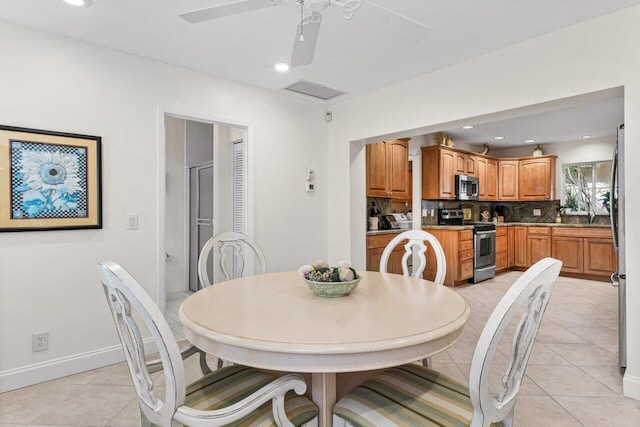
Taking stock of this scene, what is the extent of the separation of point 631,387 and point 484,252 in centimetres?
377

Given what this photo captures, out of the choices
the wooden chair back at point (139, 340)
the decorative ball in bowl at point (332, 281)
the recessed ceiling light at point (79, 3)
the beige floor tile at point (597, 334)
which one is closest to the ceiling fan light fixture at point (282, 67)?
the recessed ceiling light at point (79, 3)

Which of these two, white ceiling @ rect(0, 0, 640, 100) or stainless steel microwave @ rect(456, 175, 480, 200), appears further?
stainless steel microwave @ rect(456, 175, 480, 200)

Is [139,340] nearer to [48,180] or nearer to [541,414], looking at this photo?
[48,180]

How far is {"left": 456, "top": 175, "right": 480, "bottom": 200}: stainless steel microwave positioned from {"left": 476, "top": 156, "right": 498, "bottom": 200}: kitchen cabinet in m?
0.27

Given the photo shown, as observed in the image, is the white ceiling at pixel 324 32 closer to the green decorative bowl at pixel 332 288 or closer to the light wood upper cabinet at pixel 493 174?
the green decorative bowl at pixel 332 288

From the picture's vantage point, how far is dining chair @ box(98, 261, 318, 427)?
1112 mm

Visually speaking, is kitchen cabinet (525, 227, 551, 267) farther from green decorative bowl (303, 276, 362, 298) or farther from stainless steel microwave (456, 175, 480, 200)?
green decorative bowl (303, 276, 362, 298)

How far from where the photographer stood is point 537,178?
7000 mm

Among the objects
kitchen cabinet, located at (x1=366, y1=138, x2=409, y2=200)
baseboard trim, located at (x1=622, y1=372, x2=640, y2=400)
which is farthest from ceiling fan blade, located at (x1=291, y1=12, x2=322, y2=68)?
kitchen cabinet, located at (x1=366, y1=138, x2=409, y2=200)

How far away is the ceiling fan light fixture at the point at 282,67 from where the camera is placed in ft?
10.4

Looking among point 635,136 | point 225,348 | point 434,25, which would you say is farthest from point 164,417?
point 635,136

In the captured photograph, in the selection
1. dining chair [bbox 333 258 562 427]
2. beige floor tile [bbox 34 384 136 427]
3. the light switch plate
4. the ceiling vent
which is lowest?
beige floor tile [bbox 34 384 136 427]

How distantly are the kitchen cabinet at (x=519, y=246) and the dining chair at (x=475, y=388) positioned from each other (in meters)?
6.35

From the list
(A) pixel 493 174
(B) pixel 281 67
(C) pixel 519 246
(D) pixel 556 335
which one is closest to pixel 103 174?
(B) pixel 281 67
